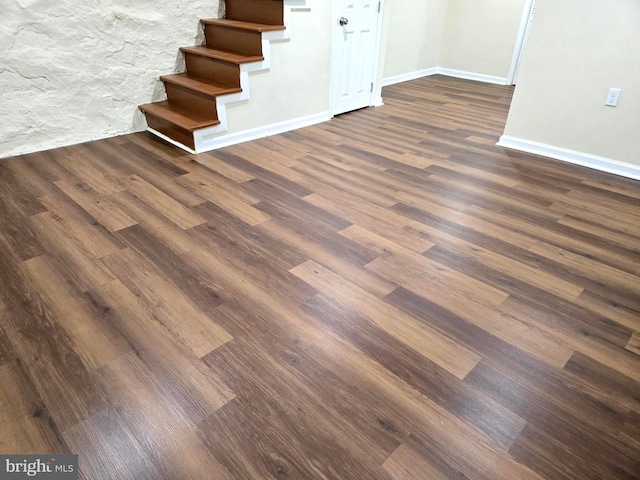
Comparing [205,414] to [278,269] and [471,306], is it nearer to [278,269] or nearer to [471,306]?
[278,269]

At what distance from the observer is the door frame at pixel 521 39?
527 cm

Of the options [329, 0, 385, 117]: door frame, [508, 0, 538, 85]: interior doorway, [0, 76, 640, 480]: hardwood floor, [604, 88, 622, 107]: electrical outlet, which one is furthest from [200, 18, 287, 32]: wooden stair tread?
[508, 0, 538, 85]: interior doorway

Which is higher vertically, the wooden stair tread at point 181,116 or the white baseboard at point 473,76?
the wooden stair tread at point 181,116

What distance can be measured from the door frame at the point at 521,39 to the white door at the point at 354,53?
7.91ft

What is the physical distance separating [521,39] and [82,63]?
17.0 feet

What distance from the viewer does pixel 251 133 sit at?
3.38 m

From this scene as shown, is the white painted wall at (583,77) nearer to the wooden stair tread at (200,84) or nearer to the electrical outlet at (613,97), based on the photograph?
the electrical outlet at (613,97)

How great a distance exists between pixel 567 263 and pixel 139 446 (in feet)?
6.57

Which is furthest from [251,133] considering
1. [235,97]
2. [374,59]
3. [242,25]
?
[374,59]

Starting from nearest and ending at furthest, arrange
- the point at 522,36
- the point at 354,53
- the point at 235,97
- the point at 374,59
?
1. the point at 235,97
2. the point at 354,53
3. the point at 374,59
4. the point at 522,36

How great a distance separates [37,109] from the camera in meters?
2.85

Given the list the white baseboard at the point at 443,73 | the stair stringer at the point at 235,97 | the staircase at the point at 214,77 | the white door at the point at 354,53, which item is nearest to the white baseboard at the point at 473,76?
the white baseboard at the point at 443,73

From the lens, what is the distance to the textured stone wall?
8.84 ft

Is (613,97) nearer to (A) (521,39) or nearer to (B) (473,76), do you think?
(A) (521,39)
